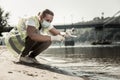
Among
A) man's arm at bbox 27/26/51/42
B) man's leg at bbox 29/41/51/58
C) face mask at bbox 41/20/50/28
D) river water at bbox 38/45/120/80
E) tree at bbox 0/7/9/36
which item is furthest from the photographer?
tree at bbox 0/7/9/36

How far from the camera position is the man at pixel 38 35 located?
31.2 ft

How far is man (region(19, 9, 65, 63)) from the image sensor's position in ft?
31.2

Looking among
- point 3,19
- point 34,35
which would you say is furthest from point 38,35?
point 3,19

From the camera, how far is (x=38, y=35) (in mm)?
9500

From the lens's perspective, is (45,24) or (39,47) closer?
(45,24)

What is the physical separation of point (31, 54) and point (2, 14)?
77763 millimetres

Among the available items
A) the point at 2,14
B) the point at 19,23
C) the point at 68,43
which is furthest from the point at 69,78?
the point at 68,43

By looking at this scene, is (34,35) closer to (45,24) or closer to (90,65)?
(45,24)

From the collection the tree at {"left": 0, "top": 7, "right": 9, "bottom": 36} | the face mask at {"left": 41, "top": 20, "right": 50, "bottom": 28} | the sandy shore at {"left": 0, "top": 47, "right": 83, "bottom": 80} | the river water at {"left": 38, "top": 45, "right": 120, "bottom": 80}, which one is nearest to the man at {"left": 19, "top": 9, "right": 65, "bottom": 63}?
the face mask at {"left": 41, "top": 20, "right": 50, "bottom": 28}

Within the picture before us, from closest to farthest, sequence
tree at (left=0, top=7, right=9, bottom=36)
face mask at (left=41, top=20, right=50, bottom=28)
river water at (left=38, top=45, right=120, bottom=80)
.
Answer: face mask at (left=41, top=20, right=50, bottom=28) < river water at (left=38, top=45, right=120, bottom=80) < tree at (left=0, top=7, right=9, bottom=36)

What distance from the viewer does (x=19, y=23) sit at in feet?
33.8

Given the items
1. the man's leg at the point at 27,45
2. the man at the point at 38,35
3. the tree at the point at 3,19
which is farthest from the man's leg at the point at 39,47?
the tree at the point at 3,19

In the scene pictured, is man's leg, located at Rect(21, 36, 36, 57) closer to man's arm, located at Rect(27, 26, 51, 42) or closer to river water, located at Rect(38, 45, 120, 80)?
man's arm, located at Rect(27, 26, 51, 42)

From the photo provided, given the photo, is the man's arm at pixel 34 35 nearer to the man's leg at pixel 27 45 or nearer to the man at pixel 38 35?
the man at pixel 38 35
